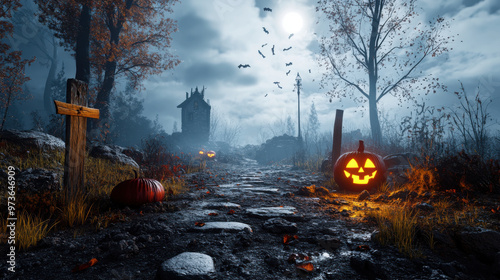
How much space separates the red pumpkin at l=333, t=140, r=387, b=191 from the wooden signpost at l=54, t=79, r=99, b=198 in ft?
16.8

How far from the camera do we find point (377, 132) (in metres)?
13.8

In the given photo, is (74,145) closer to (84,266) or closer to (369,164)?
(84,266)

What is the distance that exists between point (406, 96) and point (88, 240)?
18316mm

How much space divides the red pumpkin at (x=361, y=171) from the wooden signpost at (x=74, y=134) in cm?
511

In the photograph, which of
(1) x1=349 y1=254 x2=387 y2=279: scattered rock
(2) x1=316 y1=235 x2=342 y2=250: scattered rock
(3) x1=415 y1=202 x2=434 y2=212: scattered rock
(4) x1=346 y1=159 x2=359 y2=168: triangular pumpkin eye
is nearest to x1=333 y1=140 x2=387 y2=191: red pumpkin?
(4) x1=346 y1=159 x2=359 y2=168: triangular pumpkin eye

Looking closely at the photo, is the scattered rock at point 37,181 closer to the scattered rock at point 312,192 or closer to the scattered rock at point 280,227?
the scattered rock at point 280,227

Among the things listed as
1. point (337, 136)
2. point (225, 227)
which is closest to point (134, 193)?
point (225, 227)

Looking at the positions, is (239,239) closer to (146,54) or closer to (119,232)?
(119,232)

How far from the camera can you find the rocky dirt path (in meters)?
1.80

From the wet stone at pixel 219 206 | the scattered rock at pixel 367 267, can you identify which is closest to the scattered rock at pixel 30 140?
the wet stone at pixel 219 206

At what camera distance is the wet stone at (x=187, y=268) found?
169 centimetres

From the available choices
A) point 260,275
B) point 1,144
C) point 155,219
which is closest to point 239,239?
point 260,275

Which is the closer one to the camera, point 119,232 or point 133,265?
point 133,265

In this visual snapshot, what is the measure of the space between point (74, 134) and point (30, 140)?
12.5 ft
